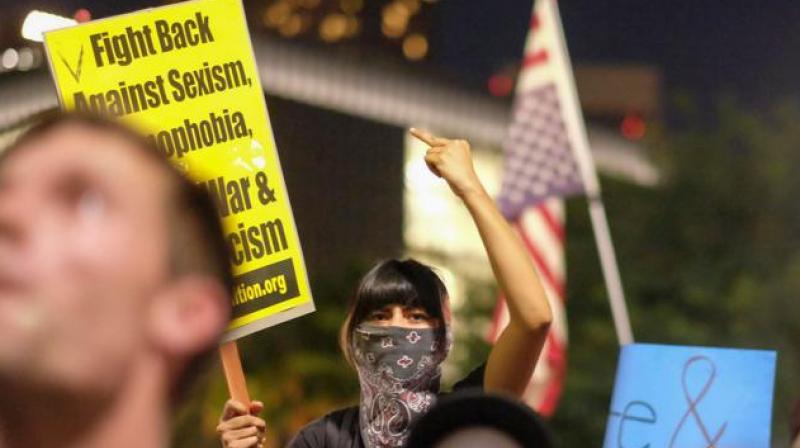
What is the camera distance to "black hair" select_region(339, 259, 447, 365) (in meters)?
3.17

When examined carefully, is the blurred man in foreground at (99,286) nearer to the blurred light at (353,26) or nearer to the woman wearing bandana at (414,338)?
the woman wearing bandana at (414,338)

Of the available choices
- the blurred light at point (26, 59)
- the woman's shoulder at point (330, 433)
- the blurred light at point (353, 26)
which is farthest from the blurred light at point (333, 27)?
the woman's shoulder at point (330, 433)

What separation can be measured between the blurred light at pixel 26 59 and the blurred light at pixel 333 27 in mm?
7685

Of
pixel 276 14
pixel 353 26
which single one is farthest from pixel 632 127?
pixel 276 14

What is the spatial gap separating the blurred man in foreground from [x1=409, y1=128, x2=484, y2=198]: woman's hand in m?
1.81

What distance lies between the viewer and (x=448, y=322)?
3199 millimetres

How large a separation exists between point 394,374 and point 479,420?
192 cm

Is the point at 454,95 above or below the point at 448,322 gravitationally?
below

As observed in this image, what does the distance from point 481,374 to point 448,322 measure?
0.27 meters

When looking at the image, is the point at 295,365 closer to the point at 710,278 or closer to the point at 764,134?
the point at 710,278

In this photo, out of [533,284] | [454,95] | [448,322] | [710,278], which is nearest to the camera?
[533,284]

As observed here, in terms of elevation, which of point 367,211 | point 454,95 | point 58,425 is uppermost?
point 58,425

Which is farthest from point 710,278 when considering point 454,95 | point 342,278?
point 454,95

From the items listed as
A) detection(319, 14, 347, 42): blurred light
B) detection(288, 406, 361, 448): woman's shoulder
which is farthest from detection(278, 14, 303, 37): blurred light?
detection(288, 406, 361, 448): woman's shoulder
